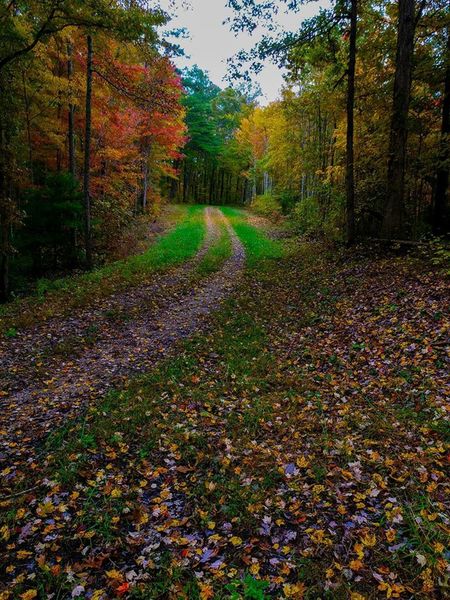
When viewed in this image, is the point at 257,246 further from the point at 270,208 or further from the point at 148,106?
the point at 270,208

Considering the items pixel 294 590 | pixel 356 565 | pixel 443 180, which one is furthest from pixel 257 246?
pixel 294 590

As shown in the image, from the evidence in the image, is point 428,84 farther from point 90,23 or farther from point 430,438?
point 430,438

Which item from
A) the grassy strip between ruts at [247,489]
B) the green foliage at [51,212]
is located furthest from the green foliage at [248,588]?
the green foliage at [51,212]

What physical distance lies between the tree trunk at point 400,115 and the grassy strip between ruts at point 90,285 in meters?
8.67

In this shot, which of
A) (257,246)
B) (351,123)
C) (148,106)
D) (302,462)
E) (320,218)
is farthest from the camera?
(320,218)

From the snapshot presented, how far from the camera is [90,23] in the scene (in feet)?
32.2

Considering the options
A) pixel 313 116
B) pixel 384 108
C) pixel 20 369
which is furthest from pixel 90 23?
pixel 313 116

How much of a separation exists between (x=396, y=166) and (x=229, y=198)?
5794cm

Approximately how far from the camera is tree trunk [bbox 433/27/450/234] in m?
12.9

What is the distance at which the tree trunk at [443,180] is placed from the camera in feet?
42.3

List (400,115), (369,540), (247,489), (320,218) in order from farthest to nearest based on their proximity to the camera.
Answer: (320,218) → (400,115) → (247,489) → (369,540)

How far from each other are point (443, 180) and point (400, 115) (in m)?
3.56

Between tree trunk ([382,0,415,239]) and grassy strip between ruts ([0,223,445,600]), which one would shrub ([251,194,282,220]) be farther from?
grassy strip between ruts ([0,223,445,600])

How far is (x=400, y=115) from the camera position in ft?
37.9
